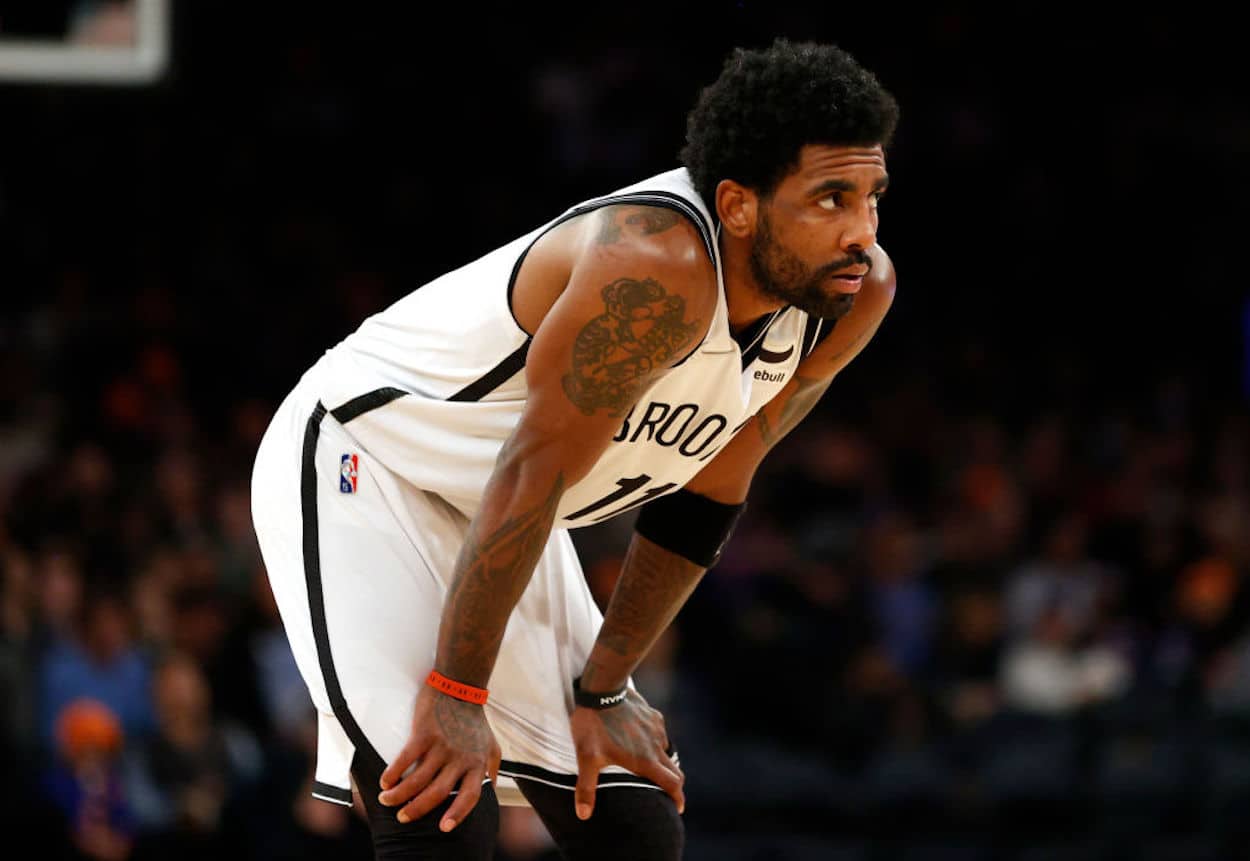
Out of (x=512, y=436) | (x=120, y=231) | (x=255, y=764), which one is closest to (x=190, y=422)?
(x=120, y=231)

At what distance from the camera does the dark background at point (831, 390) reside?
842 cm

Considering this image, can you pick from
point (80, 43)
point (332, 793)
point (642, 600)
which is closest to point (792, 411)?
point (642, 600)

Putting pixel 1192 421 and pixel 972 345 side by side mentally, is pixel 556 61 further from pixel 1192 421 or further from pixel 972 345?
pixel 1192 421

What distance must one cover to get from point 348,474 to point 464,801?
774 millimetres

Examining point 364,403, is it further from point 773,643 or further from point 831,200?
point 773,643

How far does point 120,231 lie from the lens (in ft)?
36.5

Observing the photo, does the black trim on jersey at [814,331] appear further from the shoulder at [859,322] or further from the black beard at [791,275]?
the black beard at [791,275]

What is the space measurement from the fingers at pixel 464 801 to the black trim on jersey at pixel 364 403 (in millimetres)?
822

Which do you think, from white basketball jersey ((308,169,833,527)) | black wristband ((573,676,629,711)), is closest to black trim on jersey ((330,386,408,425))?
white basketball jersey ((308,169,833,527))

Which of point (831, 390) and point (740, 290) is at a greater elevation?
point (740, 290)

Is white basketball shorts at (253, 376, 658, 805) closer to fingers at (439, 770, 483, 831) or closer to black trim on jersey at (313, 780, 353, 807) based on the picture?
black trim on jersey at (313, 780, 353, 807)

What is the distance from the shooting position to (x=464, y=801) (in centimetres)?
349

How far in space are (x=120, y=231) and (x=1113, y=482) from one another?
6229 mm

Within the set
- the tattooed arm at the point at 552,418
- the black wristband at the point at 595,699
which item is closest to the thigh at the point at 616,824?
the black wristband at the point at 595,699
